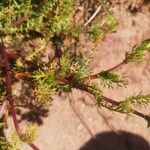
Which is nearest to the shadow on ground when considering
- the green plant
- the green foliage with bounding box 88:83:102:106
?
the green plant

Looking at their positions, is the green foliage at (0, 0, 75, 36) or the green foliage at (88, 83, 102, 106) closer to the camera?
the green foliage at (88, 83, 102, 106)

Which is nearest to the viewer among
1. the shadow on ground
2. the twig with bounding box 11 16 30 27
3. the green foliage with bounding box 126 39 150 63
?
the green foliage with bounding box 126 39 150 63

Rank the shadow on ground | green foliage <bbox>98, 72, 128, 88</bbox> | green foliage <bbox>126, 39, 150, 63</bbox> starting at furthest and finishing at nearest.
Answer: the shadow on ground → green foliage <bbox>98, 72, 128, 88</bbox> → green foliage <bbox>126, 39, 150, 63</bbox>

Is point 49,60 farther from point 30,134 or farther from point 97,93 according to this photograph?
point 30,134

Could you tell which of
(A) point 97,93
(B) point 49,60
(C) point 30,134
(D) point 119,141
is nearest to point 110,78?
(A) point 97,93

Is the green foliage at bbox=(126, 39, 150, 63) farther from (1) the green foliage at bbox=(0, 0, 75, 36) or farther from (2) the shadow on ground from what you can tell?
(2) the shadow on ground

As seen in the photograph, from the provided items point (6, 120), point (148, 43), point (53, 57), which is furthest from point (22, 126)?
point (148, 43)

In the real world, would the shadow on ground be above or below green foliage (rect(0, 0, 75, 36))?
below

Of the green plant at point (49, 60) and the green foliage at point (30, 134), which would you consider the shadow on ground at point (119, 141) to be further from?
the green foliage at point (30, 134)

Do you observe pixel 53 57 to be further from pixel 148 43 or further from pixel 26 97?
pixel 148 43
